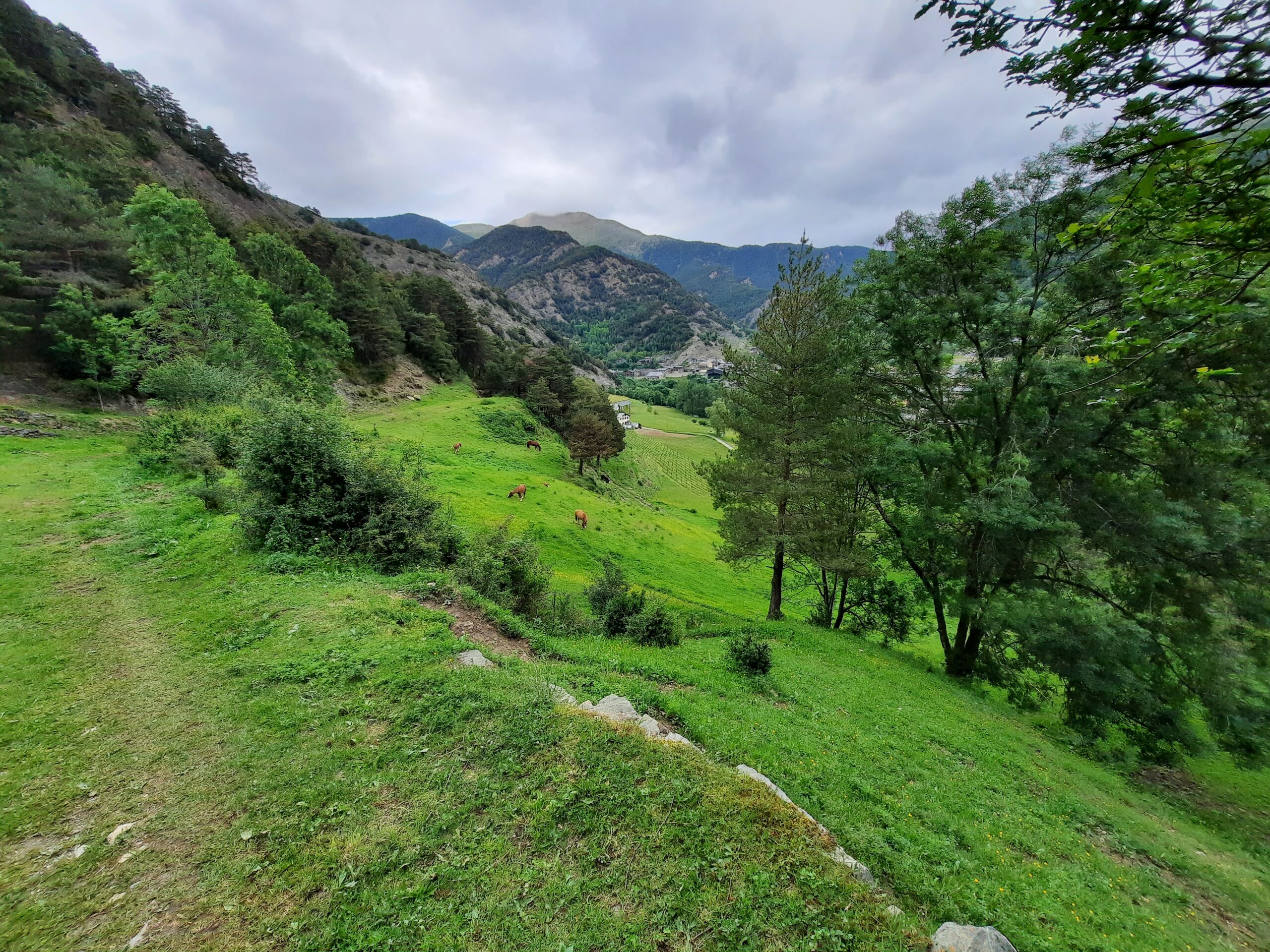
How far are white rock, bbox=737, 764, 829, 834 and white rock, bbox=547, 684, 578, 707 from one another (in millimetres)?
2469

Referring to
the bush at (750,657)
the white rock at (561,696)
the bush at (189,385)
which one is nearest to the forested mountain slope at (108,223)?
the bush at (189,385)

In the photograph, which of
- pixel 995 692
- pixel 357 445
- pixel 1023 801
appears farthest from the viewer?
pixel 995 692

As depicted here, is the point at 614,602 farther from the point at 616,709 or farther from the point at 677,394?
the point at 677,394

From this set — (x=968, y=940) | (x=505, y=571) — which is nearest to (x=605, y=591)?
(x=505, y=571)

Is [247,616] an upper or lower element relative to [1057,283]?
lower

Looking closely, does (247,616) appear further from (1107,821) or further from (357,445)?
(1107,821)

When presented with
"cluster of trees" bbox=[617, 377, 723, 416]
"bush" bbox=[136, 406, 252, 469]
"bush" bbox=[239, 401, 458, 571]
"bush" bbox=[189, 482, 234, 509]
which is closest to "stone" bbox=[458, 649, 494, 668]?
"bush" bbox=[239, 401, 458, 571]

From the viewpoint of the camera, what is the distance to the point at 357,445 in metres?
12.4

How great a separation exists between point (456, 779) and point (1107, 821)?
11032mm

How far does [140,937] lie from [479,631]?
240 inches

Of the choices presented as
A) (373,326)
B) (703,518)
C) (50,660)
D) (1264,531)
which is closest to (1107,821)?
(1264,531)

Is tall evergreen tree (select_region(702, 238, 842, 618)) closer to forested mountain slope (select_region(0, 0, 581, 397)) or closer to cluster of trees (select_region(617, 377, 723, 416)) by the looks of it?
forested mountain slope (select_region(0, 0, 581, 397))

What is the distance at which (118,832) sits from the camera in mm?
4035

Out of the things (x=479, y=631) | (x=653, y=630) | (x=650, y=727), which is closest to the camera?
(x=650, y=727)
